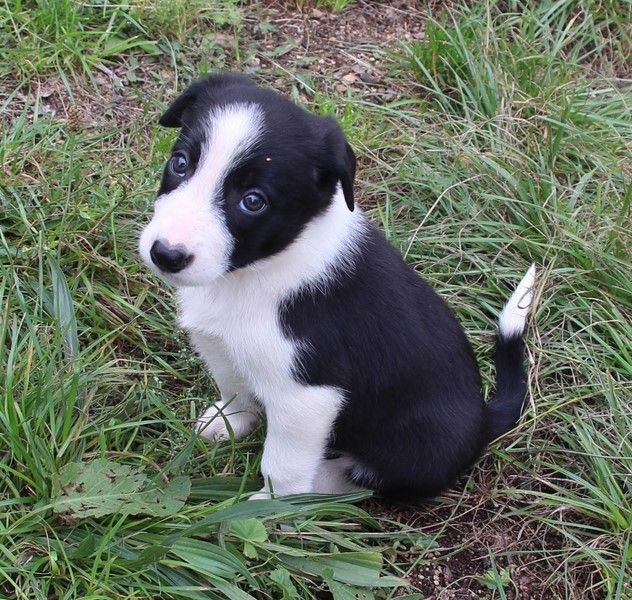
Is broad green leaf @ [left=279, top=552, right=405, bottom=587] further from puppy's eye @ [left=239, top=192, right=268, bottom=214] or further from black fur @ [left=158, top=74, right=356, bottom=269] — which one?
puppy's eye @ [left=239, top=192, right=268, bottom=214]

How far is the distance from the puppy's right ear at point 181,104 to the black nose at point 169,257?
28.4 inches

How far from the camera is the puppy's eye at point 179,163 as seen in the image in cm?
283

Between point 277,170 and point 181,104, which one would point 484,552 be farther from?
point 181,104

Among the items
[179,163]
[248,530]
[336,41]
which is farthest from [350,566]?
[336,41]

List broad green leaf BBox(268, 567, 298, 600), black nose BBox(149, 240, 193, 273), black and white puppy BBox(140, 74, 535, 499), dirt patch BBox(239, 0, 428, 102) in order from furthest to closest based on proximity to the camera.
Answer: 1. dirt patch BBox(239, 0, 428, 102)
2. broad green leaf BBox(268, 567, 298, 600)
3. black and white puppy BBox(140, 74, 535, 499)
4. black nose BBox(149, 240, 193, 273)

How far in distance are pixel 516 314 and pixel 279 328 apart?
1.30m

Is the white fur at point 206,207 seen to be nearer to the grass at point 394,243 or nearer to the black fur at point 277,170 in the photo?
the black fur at point 277,170

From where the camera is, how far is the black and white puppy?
8.98 feet

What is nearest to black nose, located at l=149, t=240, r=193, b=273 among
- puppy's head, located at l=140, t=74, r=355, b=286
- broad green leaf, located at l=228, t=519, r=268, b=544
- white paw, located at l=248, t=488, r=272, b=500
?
puppy's head, located at l=140, t=74, r=355, b=286

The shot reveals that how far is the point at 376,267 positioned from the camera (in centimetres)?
320

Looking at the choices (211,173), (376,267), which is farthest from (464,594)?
(211,173)

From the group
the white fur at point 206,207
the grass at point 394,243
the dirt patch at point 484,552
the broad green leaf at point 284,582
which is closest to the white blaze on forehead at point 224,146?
the white fur at point 206,207

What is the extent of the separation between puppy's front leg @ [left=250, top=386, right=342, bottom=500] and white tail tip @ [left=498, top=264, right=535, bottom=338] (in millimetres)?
1026

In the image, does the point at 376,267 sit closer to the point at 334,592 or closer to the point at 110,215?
the point at 334,592
